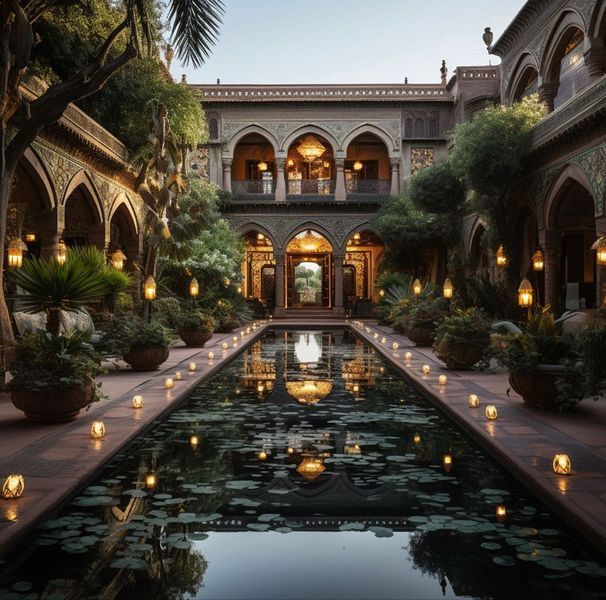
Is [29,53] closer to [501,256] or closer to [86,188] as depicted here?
[86,188]

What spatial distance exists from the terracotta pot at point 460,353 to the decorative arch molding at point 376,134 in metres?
20.9

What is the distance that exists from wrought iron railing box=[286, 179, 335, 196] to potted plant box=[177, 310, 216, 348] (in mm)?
16790

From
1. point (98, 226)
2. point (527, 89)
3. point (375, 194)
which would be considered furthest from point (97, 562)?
point (375, 194)

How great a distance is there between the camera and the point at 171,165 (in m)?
13.4

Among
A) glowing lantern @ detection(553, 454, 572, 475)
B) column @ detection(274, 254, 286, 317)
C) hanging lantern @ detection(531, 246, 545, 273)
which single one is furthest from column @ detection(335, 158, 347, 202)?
glowing lantern @ detection(553, 454, 572, 475)

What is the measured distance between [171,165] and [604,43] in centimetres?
1069

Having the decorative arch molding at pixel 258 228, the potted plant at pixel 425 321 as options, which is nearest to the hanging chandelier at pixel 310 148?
the decorative arch molding at pixel 258 228

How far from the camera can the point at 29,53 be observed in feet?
27.7

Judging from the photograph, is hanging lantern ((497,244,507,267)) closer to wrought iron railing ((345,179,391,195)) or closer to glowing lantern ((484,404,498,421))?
wrought iron railing ((345,179,391,195))

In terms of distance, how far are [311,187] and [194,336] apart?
17.4 meters

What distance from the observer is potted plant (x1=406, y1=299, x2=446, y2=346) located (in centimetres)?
1533

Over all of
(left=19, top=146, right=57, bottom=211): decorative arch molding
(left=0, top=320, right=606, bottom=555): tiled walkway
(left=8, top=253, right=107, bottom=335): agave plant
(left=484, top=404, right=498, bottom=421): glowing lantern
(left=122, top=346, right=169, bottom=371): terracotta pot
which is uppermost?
(left=19, top=146, right=57, bottom=211): decorative arch molding

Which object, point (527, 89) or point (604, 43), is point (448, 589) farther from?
point (527, 89)

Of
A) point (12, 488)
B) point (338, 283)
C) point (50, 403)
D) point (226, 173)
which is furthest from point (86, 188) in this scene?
point (338, 283)
